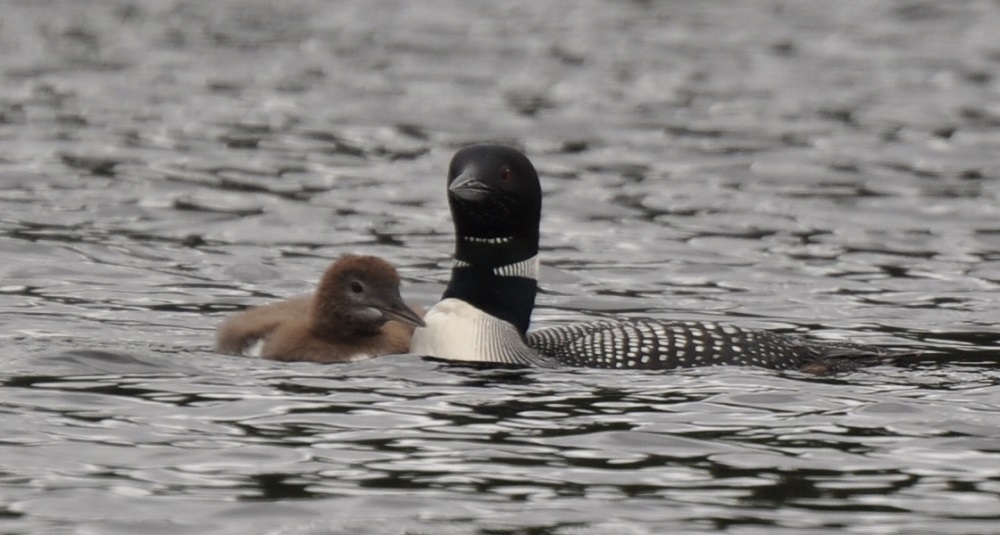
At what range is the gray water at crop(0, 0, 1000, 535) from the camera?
6293mm

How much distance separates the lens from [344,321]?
27.3 ft

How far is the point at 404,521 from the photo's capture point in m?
5.87

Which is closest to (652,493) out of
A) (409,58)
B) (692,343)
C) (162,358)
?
(692,343)

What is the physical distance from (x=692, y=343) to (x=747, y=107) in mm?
10151

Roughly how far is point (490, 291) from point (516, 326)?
179 millimetres

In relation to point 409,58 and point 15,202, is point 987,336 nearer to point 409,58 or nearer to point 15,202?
point 15,202

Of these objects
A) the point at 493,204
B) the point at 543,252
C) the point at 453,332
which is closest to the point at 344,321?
the point at 453,332

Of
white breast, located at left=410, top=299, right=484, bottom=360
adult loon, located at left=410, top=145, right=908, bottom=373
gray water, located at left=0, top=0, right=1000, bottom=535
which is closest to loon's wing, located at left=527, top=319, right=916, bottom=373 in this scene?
adult loon, located at left=410, top=145, right=908, bottom=373

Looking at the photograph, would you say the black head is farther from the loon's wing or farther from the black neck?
the loon's wing

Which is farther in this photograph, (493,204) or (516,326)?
(516,326)

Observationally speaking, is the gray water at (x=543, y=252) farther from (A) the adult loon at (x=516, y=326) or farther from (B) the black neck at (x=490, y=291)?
(B) the black neck at (x=490, y=291)

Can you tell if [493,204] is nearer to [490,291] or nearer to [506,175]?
[506,175]

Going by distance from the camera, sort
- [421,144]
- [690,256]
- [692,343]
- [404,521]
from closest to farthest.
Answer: [404,521]
[692,343]
[690,256]
[421,144]

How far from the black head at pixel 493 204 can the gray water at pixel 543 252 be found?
22.0 inches
